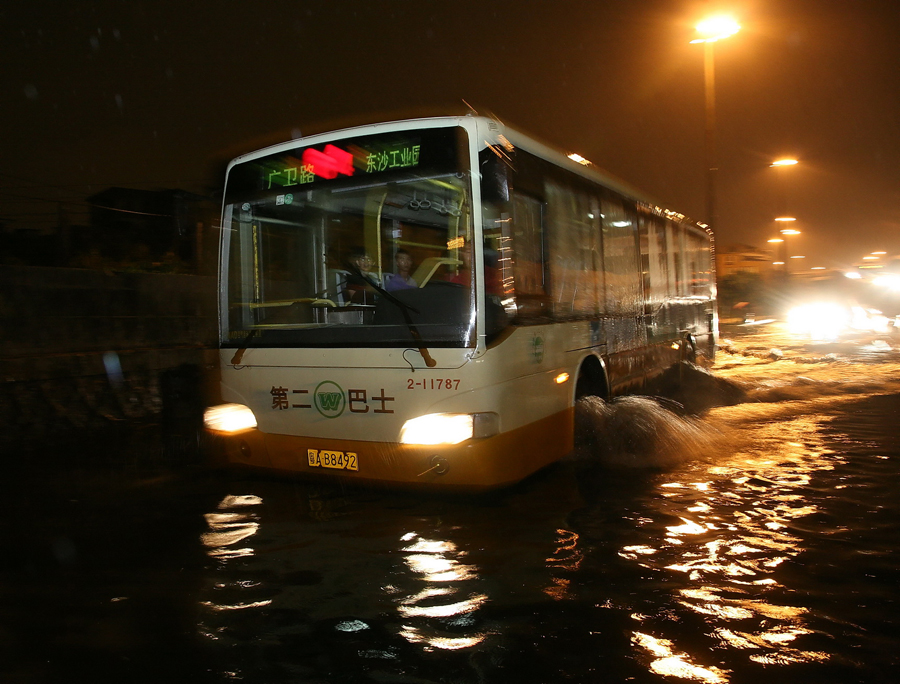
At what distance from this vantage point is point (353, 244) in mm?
6176

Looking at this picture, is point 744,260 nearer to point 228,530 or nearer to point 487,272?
point 487,272

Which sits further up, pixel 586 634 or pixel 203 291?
pixel 203 291

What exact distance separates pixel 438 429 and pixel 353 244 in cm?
183

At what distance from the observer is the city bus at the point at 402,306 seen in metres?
5.29

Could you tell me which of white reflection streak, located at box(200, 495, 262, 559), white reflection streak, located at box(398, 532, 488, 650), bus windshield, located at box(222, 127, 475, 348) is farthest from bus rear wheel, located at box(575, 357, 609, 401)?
white reflection streak, located at box(200, 495, 262, 559)

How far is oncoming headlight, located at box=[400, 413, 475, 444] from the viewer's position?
5250 millimetres

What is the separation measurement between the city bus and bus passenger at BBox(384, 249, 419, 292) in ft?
0.06

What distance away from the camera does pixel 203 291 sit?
13133 millimetres

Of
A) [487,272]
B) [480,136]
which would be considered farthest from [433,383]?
[480,136]

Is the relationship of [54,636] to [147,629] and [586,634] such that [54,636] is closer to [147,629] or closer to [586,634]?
[147,629]

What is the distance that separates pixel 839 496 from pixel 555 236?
10.6ft

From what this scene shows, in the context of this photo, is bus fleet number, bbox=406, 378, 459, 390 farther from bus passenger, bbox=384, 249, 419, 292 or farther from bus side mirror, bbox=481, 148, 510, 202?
bus side mirror, bbox=481, 148, 510, 202

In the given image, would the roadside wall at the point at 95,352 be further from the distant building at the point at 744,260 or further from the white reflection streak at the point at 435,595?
the distant building at the point at 744,260

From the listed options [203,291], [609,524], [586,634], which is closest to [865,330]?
[203,291]
